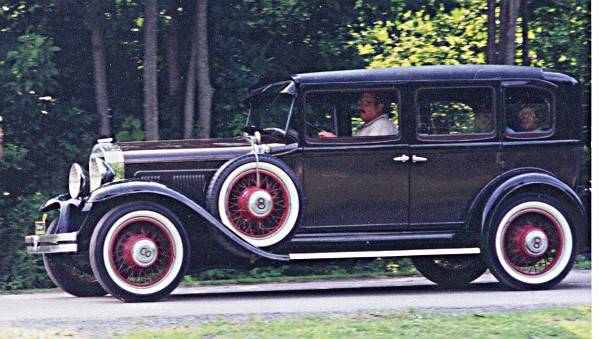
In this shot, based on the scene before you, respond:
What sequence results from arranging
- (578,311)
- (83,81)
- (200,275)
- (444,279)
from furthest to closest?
(83,81) → (200,275) → (444,279) → (578,311)

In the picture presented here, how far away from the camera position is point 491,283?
1163 centimetres

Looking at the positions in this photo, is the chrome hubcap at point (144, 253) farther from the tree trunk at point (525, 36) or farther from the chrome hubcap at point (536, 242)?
the tree trunk at point (525, 36)

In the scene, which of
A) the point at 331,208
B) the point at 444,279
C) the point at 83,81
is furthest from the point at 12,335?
the point at 83,81

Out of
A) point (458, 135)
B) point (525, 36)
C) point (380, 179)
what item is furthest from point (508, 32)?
point (380, 179)

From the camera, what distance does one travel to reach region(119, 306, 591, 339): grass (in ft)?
24.6

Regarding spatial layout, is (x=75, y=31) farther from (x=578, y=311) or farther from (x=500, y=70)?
(x=578, y=311)

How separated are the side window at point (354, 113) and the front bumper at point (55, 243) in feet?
7.37

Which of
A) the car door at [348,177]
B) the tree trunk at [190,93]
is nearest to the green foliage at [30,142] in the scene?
the tree trunk at [190,93]

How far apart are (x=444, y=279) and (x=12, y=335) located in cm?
509

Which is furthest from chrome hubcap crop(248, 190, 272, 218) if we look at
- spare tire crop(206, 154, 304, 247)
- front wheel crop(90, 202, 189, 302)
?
front wheel crop(90, 202, 189, 302)

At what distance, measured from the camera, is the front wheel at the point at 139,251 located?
9703mm

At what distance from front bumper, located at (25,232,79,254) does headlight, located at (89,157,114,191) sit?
57 cm

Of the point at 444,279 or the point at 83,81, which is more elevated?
the point at 83,81

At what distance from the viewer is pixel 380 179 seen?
34.3ft
